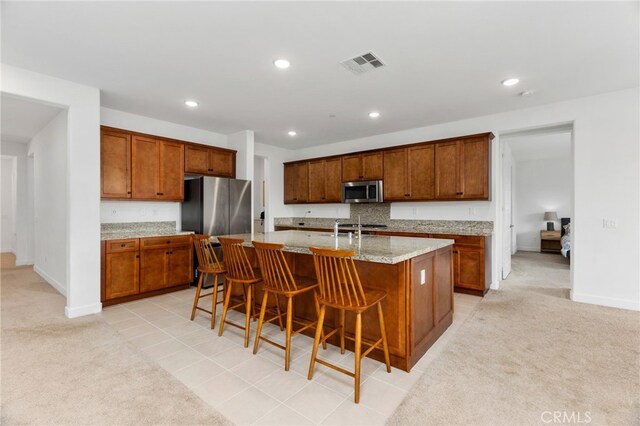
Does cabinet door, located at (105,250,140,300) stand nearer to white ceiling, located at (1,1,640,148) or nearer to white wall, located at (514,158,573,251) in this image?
white ceiling, located at (1,1,640,148)

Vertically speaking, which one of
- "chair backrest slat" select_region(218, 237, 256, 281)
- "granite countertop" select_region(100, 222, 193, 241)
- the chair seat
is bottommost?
the chair seat

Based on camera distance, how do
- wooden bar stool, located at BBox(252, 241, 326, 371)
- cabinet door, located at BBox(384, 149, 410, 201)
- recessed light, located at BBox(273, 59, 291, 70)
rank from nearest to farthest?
wooden bar stool, located at BBox(252, 241, 326, 371) → recessed light, located at BBox(273, 59, 291, 70) → cabinet door, located at BBox(384, 149, 410, 201)

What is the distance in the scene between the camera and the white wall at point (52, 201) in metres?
4.13

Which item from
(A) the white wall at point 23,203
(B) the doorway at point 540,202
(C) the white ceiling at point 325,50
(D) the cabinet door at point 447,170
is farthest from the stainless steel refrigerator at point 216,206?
(B) the doorway at point 540,202

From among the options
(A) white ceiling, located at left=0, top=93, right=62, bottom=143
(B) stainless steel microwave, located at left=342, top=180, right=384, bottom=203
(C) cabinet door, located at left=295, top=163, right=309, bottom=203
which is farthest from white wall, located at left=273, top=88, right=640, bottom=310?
(A) white ceiling, located at left=0, top=93, right=62, bottom=143

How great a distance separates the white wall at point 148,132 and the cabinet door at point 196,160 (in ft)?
1.38

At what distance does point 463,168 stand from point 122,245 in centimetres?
494

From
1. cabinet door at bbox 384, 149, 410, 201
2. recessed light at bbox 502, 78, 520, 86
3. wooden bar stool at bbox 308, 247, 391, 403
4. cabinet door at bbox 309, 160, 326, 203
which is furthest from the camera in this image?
cabinet door at bbox 309, 160, 326, 203

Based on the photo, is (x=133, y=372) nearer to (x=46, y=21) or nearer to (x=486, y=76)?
(x=46, y=21)

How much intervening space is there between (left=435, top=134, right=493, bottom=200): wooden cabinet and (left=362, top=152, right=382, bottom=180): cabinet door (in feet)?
3.32

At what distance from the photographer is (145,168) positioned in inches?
172

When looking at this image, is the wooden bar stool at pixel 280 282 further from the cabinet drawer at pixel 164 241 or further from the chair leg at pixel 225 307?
the cabinet drawer at pixel 164 241

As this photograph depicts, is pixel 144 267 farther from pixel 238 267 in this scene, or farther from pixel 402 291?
pixel 402 291

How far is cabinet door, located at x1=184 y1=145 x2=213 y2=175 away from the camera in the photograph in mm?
4838
